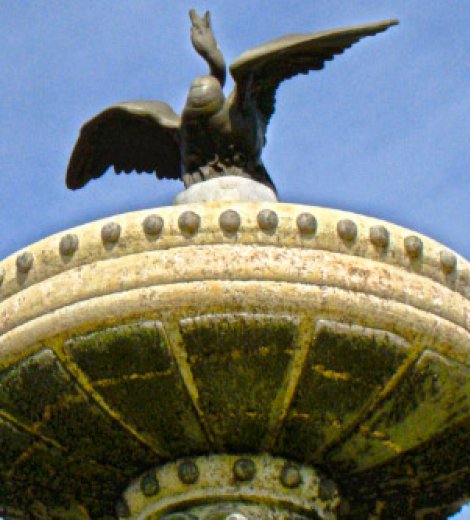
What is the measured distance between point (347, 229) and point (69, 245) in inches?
38.9

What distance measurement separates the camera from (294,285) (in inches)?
231

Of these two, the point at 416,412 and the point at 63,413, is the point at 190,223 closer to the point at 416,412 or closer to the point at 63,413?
the point at 63,413

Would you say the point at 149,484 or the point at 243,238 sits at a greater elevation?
Result: the point at 243,238

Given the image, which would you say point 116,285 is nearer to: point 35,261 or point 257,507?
point 35,261

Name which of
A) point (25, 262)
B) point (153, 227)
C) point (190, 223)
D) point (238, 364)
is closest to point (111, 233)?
point (153, 227)

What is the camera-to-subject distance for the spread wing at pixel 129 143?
7.23 metres

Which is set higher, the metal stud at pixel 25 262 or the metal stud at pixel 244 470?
the metal stud at pixel 25 262

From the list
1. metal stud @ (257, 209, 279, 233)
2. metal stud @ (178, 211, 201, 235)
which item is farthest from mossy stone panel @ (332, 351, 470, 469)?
metal stud @ (178, 211, 201, 235)

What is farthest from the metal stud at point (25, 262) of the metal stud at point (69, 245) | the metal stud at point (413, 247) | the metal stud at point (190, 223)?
the metal stud at point (413, 247)

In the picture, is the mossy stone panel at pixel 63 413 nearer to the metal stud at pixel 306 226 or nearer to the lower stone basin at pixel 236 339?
the lower stone basin at pixel 236 339

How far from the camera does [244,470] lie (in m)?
6.30

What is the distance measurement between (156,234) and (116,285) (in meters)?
0.22

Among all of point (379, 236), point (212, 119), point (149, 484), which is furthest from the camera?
point (212, 119)

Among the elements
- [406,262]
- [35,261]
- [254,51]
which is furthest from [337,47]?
[35,261]
